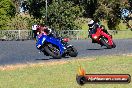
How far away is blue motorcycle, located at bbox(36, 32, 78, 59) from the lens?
697 inches

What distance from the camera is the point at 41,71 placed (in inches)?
507

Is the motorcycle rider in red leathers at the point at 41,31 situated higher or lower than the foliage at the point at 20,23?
higher

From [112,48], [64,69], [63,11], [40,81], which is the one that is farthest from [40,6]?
[40,81]

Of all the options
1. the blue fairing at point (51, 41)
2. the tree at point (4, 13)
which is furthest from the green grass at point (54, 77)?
the tree at point (4, 13)

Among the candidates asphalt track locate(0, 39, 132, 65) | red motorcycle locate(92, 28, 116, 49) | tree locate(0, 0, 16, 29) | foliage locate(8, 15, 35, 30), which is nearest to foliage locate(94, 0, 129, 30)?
foliage locate(8, 15, 35, 30)

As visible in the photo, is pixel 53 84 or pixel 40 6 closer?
pixel 53 84

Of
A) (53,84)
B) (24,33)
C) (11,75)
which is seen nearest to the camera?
(53,84)

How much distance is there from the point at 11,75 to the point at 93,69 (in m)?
2.61

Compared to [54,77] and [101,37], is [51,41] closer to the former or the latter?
[101,37]

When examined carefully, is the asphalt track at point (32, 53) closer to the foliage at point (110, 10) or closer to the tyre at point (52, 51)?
the tyre at point (52, 51)

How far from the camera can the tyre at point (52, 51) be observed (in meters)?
17.8

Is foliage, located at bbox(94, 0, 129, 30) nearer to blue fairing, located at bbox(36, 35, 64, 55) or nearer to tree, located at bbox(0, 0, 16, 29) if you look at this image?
tree, located at bbox(0, 0, 16, 29)

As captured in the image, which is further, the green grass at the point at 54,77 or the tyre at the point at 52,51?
the tyre at the point at 52,51

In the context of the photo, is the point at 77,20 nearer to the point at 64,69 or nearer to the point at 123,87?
the point at 64,69
